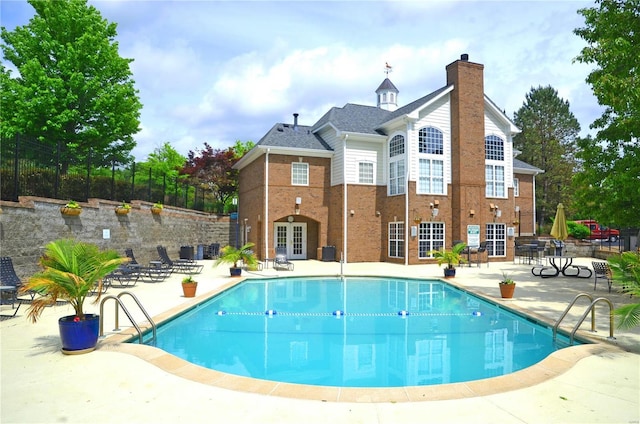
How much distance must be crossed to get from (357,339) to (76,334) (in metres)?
5.00

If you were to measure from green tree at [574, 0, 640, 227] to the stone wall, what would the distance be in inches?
616

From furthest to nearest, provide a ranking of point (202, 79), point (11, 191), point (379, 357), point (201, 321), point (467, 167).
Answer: point (467, 167) → point (202, 79) → point (11, 191) → point (201, 321) → point (379, 357)

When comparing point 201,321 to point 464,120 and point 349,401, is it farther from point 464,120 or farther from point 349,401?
point 464,120

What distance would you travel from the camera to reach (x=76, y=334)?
232 inches

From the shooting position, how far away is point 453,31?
1266 centimetres

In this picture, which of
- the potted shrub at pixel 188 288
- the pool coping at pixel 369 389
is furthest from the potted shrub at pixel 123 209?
the pool coping at pixel 369 389

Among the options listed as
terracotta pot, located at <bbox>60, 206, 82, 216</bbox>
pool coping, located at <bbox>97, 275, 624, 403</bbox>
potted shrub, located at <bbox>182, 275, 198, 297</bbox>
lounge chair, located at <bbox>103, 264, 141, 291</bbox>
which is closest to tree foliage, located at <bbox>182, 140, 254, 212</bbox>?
lounge chair, located at <bbox>103, 264, 141, 291</bbox>

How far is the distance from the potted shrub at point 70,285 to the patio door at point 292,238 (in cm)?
1798

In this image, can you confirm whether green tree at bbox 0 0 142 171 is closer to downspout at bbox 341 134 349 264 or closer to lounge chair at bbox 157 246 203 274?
lounge chair at bbox 157 246 203 274

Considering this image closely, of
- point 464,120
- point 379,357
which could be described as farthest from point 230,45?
point 464,120

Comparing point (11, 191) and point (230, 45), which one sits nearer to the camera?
point (11, 191)

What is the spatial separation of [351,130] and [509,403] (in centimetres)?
1966

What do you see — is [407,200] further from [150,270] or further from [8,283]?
[8,283]

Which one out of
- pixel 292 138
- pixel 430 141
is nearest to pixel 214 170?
pixel 292 138
